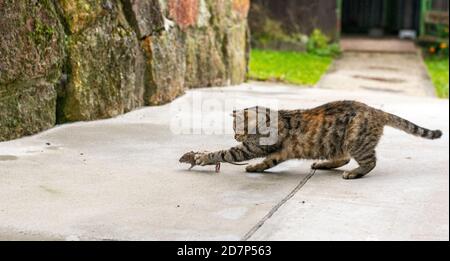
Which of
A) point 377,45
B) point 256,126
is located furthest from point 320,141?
point 377,45

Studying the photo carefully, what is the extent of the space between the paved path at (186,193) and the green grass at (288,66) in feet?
21.7

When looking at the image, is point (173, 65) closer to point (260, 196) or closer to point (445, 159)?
point (445, 159)

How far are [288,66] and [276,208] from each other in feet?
36.3

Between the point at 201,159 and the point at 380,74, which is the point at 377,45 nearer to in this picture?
the point at 380,74

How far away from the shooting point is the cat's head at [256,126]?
538 centimetres

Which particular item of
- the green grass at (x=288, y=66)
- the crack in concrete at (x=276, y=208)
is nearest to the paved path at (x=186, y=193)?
the crack in concrete at (x=276, y=208)

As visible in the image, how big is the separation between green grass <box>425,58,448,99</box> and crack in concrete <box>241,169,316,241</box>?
7.27 m

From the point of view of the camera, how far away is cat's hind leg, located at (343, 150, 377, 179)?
5320 millimetres

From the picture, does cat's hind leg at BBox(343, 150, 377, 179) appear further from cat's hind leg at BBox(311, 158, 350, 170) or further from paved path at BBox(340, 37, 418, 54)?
paved path at BBox(340, 37, 418, 54)

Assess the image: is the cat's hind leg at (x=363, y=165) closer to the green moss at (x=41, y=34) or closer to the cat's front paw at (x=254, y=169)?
the cat's front paw at (x=254, y=169)

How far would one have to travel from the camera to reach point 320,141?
5328 millimetres

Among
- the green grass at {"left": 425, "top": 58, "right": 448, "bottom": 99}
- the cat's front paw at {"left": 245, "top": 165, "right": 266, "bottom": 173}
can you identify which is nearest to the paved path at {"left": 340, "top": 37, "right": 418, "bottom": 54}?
the green grass at {"left": 425, "top": 58, "right": 448, "bottom": 99}
